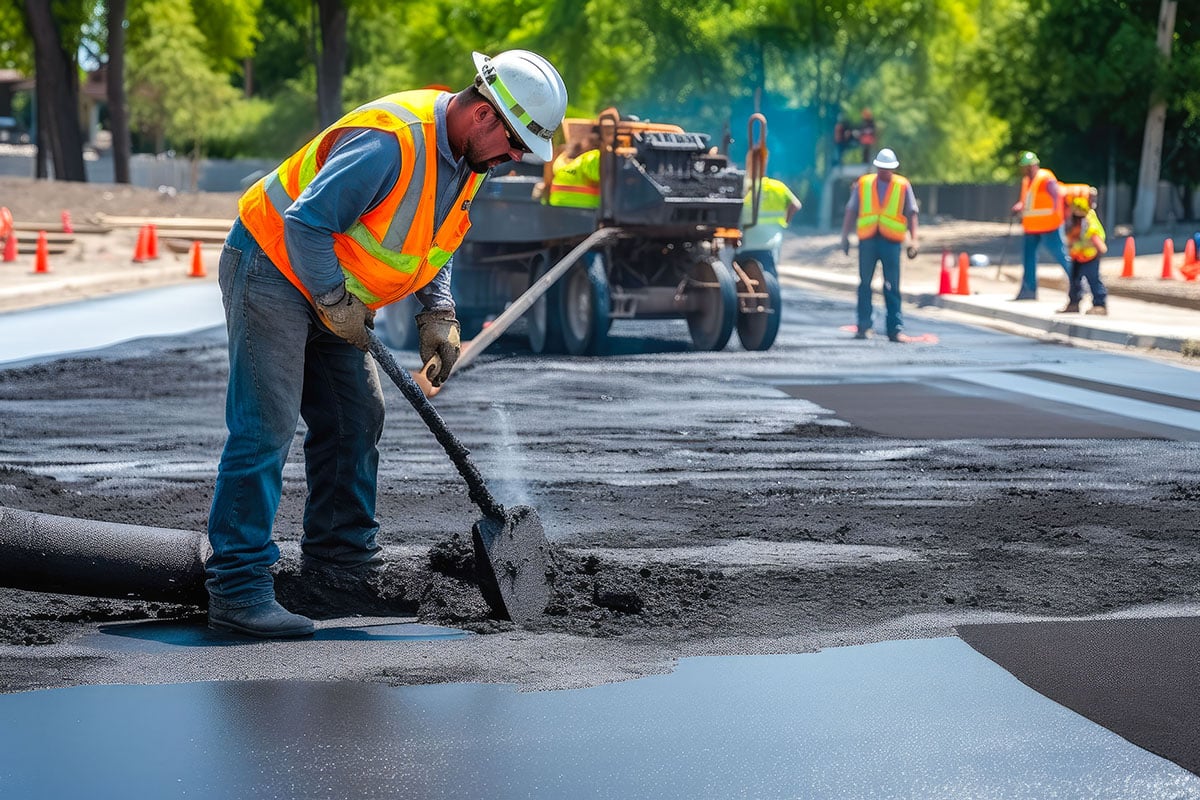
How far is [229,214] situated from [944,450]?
105 feet

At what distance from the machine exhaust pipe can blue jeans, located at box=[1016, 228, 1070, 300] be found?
53.7 feet

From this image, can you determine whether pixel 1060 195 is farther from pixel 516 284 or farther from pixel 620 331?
pixel 516 284

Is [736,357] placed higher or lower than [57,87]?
lower

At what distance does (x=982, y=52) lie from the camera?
38.5 meters

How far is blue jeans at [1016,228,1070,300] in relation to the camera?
2109cm

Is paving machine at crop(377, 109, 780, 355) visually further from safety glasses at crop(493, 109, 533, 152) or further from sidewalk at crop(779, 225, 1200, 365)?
safety glasses at crop(493, 109, 533, 152)

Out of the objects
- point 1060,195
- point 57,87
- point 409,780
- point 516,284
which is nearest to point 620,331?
point 516,284

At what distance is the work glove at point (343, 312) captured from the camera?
507cm

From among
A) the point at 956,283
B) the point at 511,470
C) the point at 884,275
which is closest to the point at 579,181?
the point at 884,275

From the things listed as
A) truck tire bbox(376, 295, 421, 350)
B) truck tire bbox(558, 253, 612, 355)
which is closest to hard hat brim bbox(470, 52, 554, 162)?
truck tire bbox(558, 253, 612, 355)

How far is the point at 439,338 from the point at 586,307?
30.3 feet

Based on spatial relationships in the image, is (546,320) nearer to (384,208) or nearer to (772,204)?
(772,204)

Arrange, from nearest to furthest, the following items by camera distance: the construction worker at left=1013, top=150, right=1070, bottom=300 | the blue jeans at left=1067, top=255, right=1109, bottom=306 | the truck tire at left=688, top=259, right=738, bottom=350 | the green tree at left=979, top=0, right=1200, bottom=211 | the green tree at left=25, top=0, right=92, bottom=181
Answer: the truck tire at left=688, top=259, right=738, bottom=350 → the blue jeans at left=1067, top=255, right=1109, bottom=306 → the construction worker at left=1013, top=150, right=1070, bottom=300 → the green tree at left=979, top=0, right=1200, bottom=211 → the green tree at left=25, top=0, right=92, bottom=181

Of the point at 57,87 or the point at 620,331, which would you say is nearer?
the point at 620,331
